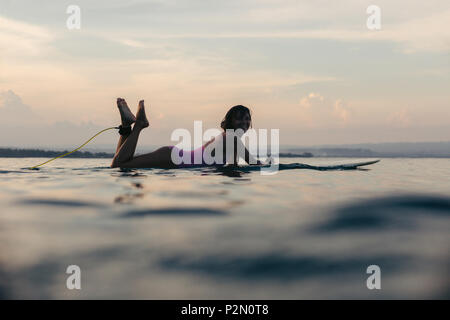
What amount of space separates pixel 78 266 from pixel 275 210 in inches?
66.1

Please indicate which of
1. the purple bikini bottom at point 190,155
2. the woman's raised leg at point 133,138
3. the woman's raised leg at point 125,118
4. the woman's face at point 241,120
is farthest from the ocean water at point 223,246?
the woman's face at point 241,120

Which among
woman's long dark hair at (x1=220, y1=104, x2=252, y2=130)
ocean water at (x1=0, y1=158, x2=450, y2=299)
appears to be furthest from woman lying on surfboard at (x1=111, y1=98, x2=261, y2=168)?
ocean water at (x1=0, y1=158, x2=450, y2=299)

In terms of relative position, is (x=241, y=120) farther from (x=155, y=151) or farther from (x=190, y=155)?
(x=155, y=151)

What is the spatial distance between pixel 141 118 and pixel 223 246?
501 cm

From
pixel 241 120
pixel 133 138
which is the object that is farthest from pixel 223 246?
pixel 241 120

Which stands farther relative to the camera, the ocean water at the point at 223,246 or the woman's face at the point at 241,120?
the woman's face at the point at 241,120

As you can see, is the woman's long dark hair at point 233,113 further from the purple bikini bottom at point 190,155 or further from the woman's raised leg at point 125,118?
the woman's raised leg at point 125,118

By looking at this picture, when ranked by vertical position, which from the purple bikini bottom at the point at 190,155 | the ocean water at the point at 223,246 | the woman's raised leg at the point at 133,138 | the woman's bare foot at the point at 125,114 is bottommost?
the ocean water at the point at 223,246

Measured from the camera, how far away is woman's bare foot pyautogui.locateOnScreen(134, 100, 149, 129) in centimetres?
662

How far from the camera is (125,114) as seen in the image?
6695 millimetres

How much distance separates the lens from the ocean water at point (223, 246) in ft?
5.14

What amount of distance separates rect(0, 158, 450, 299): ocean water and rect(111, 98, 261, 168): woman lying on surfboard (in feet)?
10.6

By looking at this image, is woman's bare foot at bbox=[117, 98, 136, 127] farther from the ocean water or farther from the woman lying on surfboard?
the ocean water

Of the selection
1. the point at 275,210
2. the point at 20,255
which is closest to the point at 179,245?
the point at 20,255
